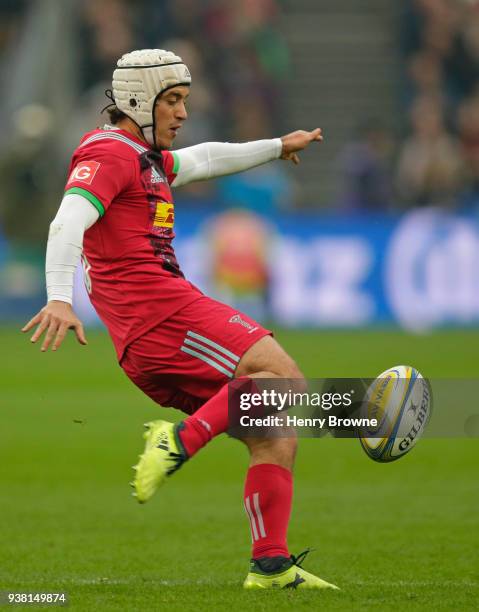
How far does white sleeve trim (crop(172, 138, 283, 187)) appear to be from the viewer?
652 cm

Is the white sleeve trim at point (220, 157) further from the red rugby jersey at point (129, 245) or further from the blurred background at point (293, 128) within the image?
the blurred background at point (293, 128)

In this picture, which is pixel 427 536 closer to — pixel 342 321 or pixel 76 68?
pixel 342 321

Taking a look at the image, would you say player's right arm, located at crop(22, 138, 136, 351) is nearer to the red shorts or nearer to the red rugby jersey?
the red rugby jersey

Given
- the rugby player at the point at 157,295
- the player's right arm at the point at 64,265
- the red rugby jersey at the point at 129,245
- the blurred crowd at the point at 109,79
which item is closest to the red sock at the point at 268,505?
the rugby player at the point at 157,295

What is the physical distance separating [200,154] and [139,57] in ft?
2.18

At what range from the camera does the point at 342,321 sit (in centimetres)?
1812

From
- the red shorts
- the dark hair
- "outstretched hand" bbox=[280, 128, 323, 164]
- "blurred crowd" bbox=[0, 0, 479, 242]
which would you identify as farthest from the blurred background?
the red shorts

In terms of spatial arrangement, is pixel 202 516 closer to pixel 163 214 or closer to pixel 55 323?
pixel 163 214

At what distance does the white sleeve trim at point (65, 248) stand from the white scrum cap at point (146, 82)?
2.11ft

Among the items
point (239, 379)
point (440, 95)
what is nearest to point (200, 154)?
point (239, 379)

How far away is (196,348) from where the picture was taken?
579cm

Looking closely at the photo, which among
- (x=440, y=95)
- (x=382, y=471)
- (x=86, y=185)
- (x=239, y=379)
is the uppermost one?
(x=440, y=95)

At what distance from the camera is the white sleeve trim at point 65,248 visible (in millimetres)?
5449

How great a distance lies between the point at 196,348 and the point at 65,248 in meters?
0.69
